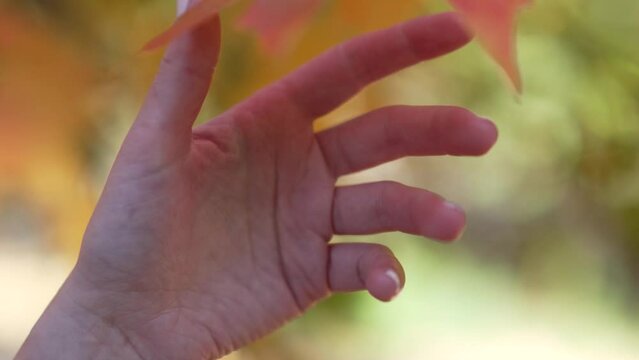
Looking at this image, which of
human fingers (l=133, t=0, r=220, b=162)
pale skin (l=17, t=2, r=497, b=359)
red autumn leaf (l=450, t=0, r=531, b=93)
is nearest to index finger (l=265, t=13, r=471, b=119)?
pale skin (l=17, t=2, r=497, b=359)

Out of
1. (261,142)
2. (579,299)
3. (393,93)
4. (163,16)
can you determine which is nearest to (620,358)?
(579,299)

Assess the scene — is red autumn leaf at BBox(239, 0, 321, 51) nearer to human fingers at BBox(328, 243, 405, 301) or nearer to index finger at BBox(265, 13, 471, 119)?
index finger at BBox(265, 13, 471, 119)

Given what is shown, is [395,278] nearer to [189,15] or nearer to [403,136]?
[403,136]

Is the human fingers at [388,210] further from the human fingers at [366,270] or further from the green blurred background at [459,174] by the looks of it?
the green blurred background at [459,174]

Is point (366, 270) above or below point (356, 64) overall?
below

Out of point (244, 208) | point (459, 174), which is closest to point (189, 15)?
point (244, 208)

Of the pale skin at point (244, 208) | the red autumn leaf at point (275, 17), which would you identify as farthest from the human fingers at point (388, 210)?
the red autumn leaf at point (275, 17)

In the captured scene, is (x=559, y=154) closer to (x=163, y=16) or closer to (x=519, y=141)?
(x=519, y=141)
